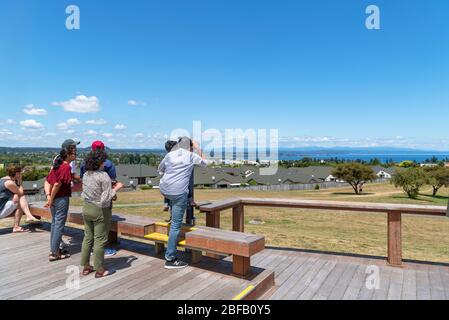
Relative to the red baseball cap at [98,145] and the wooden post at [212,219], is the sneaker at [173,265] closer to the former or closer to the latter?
the wooden post at [212,219]

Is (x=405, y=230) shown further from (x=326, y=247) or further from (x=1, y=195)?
(x=1, y=195)

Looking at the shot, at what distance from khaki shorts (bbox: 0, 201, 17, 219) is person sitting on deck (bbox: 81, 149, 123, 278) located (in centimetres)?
349

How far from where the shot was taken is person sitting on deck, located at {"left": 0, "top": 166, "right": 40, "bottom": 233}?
19.9ft

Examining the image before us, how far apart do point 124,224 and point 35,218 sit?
3.36 metres

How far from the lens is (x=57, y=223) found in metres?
4.49

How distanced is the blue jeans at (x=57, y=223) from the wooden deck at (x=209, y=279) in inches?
11.1

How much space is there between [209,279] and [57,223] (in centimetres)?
247

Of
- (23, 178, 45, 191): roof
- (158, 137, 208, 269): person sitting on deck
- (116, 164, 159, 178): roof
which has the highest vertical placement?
(158, 137, 208, 269): person sitting on deck

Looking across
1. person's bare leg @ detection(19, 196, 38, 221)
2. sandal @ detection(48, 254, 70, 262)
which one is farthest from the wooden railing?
person's bare leg @ detection(19, 196, 38, 221)

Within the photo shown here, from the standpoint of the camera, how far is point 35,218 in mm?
6633

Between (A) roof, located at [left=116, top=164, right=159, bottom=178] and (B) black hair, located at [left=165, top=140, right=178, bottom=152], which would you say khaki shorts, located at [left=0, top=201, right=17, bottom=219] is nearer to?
(B) black hair, located at [left=165, top=140, right=178, bottom=152]

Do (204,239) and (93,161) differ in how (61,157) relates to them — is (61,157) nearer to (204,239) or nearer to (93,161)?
(93,161)

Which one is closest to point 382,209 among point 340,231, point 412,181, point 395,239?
point 395,239
